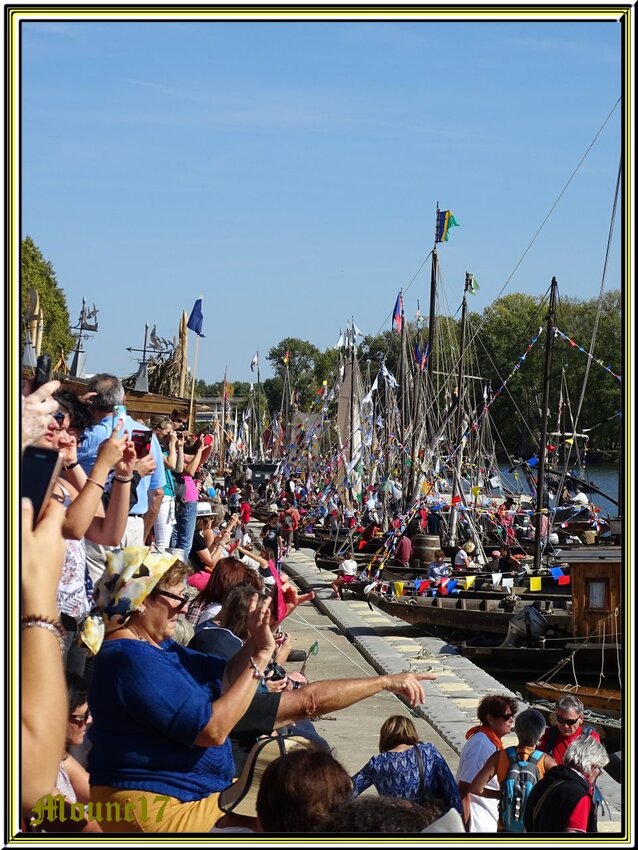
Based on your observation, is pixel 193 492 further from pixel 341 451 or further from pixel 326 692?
pixel 341 451

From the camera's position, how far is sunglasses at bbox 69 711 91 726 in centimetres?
434

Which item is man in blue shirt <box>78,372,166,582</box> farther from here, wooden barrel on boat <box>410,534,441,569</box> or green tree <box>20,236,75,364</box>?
green tree <box>20,236,75,364</box>

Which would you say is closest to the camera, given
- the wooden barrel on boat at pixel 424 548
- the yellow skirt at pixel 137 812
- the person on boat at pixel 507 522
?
the yellow skirt at pixel 137 812

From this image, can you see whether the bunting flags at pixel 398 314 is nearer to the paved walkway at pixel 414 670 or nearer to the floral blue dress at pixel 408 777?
the paved walkway at pixel 414 670

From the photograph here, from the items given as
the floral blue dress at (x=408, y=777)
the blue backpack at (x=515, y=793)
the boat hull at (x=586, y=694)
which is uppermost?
the floral blue dress at (x=408, y=777)

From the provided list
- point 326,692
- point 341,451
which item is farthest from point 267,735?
point 341,451

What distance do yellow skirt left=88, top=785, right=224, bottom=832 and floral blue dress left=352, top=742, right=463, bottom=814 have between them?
1.09m

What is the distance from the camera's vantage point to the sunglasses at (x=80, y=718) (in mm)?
4340

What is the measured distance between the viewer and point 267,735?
4.99 metres

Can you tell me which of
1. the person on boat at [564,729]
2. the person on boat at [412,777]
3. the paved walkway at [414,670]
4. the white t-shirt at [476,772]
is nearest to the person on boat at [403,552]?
the paved walkway at [414,670]

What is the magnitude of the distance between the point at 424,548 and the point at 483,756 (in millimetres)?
24771

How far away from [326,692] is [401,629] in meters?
16.0

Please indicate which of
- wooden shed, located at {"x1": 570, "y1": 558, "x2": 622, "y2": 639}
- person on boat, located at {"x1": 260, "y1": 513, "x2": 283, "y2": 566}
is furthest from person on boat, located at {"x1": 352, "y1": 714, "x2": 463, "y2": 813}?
person on boat, located at {"x1": 260, "y1": 513, "x2": 283, "y2": 566}

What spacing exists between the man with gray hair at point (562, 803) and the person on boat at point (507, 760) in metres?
0.29
